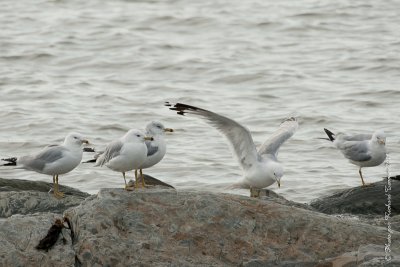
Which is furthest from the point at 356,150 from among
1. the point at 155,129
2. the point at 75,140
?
the point at 75,140

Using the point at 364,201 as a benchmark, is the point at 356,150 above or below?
above

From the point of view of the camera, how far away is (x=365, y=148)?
1050 cm

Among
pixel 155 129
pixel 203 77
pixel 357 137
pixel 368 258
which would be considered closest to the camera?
pixel 368 258

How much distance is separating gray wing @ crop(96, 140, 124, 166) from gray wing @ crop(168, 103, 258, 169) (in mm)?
688

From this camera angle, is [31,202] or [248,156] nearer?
[31,202]

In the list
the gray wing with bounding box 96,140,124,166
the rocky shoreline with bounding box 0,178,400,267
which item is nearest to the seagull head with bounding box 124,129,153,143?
the gray wing with bounding box 96,140,124,166

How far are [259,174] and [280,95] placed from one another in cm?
939

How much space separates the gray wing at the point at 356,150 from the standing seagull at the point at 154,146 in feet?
7.69

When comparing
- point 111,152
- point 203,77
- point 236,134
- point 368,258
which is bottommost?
point 203,77

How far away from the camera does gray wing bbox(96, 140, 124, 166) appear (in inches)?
344

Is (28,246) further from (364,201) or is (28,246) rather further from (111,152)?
(364,201)

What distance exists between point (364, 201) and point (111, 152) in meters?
2.68

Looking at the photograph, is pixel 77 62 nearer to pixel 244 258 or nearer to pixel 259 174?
pixel 259 174

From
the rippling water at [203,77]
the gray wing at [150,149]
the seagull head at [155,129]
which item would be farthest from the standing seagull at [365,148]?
the gray wing at [150,149]
